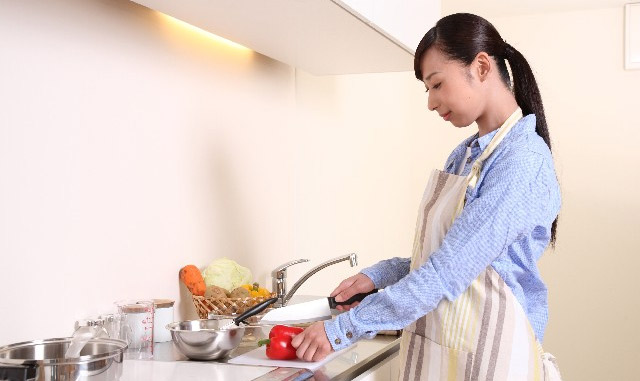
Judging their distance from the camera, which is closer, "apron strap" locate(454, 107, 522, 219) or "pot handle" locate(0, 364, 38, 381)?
"pot handle" locate(0, 364, 38, 381)

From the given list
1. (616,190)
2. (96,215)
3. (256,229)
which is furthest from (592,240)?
(96,215)

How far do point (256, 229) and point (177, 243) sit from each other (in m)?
0.43

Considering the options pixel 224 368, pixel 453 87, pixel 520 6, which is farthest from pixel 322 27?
pixel 520 6

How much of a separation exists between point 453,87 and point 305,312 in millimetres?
555

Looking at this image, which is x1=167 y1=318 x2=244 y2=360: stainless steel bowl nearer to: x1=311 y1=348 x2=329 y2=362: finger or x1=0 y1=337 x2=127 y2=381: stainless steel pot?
x1=311 y1=348 x2=329 y2=362: finger

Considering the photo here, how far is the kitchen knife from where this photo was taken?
62.8 inches

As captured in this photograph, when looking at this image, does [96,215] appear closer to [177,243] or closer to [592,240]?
[177,243]

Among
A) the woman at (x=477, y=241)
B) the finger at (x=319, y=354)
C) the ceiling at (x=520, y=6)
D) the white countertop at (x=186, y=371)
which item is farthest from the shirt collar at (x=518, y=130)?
the ceiling at (x=520, y=6)

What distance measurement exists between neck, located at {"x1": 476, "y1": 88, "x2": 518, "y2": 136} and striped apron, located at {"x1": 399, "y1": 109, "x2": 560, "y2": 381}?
35mm

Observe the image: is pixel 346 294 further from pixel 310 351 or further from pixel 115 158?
pixel 115 158

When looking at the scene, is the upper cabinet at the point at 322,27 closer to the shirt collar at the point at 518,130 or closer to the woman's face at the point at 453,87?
the woman's face at the point at 453,87

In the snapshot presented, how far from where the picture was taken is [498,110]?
1571 mm

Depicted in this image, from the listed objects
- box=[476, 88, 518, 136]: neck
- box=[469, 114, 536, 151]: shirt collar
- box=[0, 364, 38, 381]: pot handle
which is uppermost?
box=[476, 88, 518, 136]: neck

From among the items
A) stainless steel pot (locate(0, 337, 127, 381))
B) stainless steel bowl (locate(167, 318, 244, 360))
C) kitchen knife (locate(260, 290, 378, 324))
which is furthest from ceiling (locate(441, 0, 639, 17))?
stainless steel pot (locate(0, 337, 127, 381))
